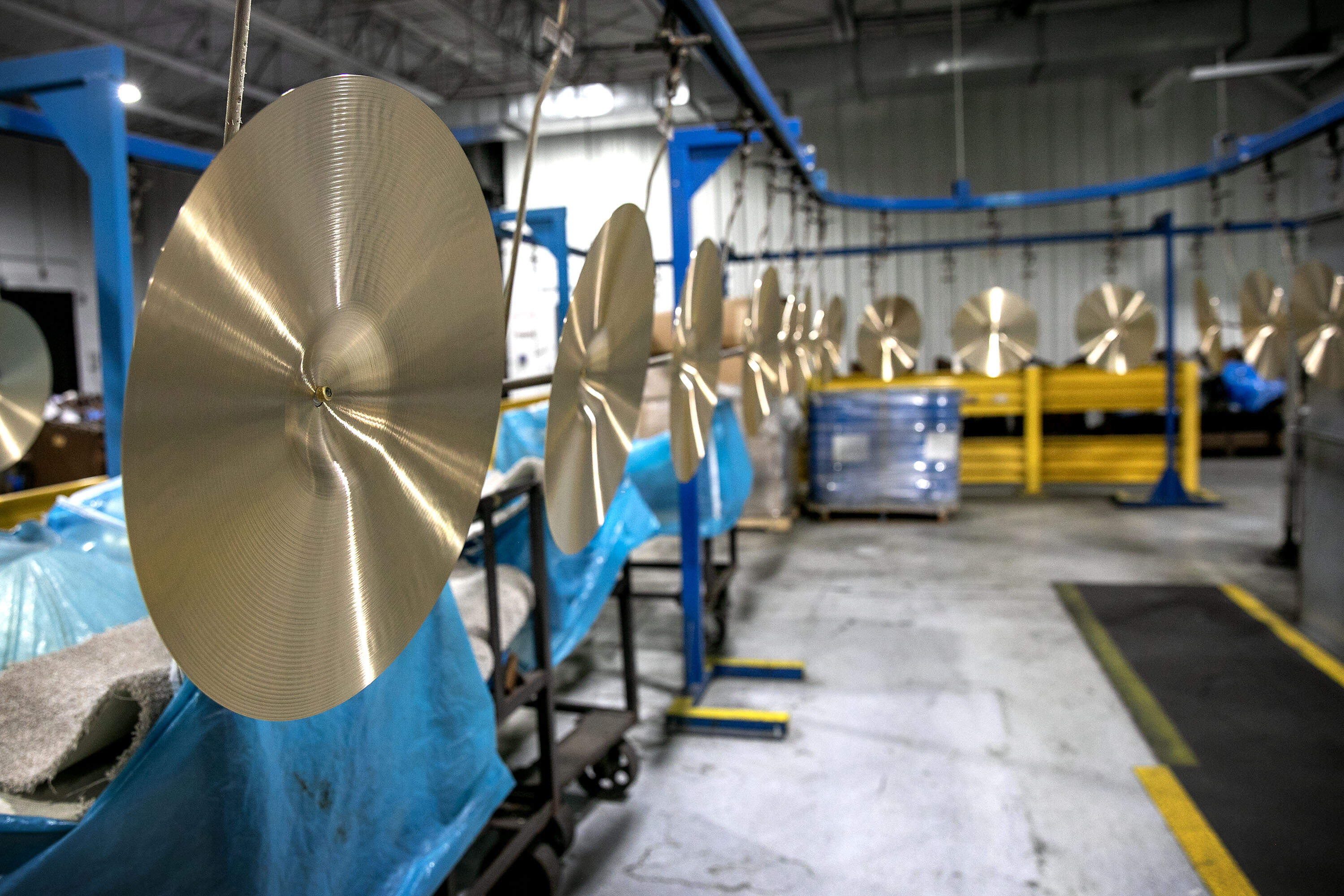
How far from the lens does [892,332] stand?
643cm

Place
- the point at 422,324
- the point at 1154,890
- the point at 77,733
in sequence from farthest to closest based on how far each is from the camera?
1. the point at 1154,890
2. the point at 77,733
3. the point at 422,324

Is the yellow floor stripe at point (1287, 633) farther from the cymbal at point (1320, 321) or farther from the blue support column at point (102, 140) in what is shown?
the blue support column at point (102, 140)

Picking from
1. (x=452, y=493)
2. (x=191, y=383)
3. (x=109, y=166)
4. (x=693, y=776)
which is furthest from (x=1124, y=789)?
(x=109, y=166)

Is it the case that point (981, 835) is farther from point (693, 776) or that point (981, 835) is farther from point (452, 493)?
point (452, 493)

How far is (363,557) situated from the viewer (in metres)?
1.10

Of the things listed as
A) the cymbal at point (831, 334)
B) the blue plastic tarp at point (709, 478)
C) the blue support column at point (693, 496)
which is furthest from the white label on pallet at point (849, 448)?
the blue support column at point (693, 496)

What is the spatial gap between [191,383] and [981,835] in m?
2.90

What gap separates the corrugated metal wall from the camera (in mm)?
12031

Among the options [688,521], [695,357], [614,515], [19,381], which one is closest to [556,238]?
[688,521]

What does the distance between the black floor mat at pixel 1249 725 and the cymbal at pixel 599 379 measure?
7.68ft

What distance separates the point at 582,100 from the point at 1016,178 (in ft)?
22.1

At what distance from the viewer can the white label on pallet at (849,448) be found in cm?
848

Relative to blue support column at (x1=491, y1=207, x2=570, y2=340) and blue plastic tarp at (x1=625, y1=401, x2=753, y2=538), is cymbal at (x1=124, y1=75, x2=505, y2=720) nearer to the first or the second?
blue plastic tarp at (x1=625, y1=401, x2=753, y2=538)

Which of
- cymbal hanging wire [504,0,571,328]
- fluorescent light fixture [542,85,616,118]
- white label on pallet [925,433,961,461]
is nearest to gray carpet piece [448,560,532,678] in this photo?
cymbal hanging wire [504,0,571,328]
